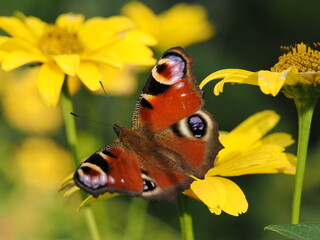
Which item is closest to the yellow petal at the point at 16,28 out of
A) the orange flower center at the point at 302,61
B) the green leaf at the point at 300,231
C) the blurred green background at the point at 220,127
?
the blurred green background at the point at 220,127

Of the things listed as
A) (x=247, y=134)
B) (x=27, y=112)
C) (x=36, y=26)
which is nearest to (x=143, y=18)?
(x=27, y=112)

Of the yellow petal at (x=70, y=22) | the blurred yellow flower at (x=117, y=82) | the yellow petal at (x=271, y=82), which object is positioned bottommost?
the blurred yellow flower at (x=117, y=82)

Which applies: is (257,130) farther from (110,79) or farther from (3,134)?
(3,134)

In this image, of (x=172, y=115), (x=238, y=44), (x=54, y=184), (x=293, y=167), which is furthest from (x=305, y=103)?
(x=238, y=44)

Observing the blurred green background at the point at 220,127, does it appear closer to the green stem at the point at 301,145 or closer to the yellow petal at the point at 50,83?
the yellow petal at the point at 50,83

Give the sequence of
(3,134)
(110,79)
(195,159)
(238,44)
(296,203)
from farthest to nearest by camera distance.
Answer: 1. (238,44)
2. (3,134)
3. (110,79)
4. (195,159)
5. (296,203)

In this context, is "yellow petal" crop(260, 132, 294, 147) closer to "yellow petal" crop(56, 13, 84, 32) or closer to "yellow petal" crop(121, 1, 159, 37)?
"yellow petal" crop(56, 13, 84, 32)

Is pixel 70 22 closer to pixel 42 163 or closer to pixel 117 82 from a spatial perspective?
pixel 117 82

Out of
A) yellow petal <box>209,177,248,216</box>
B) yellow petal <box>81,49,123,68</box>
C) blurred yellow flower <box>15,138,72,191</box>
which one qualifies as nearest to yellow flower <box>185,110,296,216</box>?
yellow petal <box>209,177,248,216</box>
